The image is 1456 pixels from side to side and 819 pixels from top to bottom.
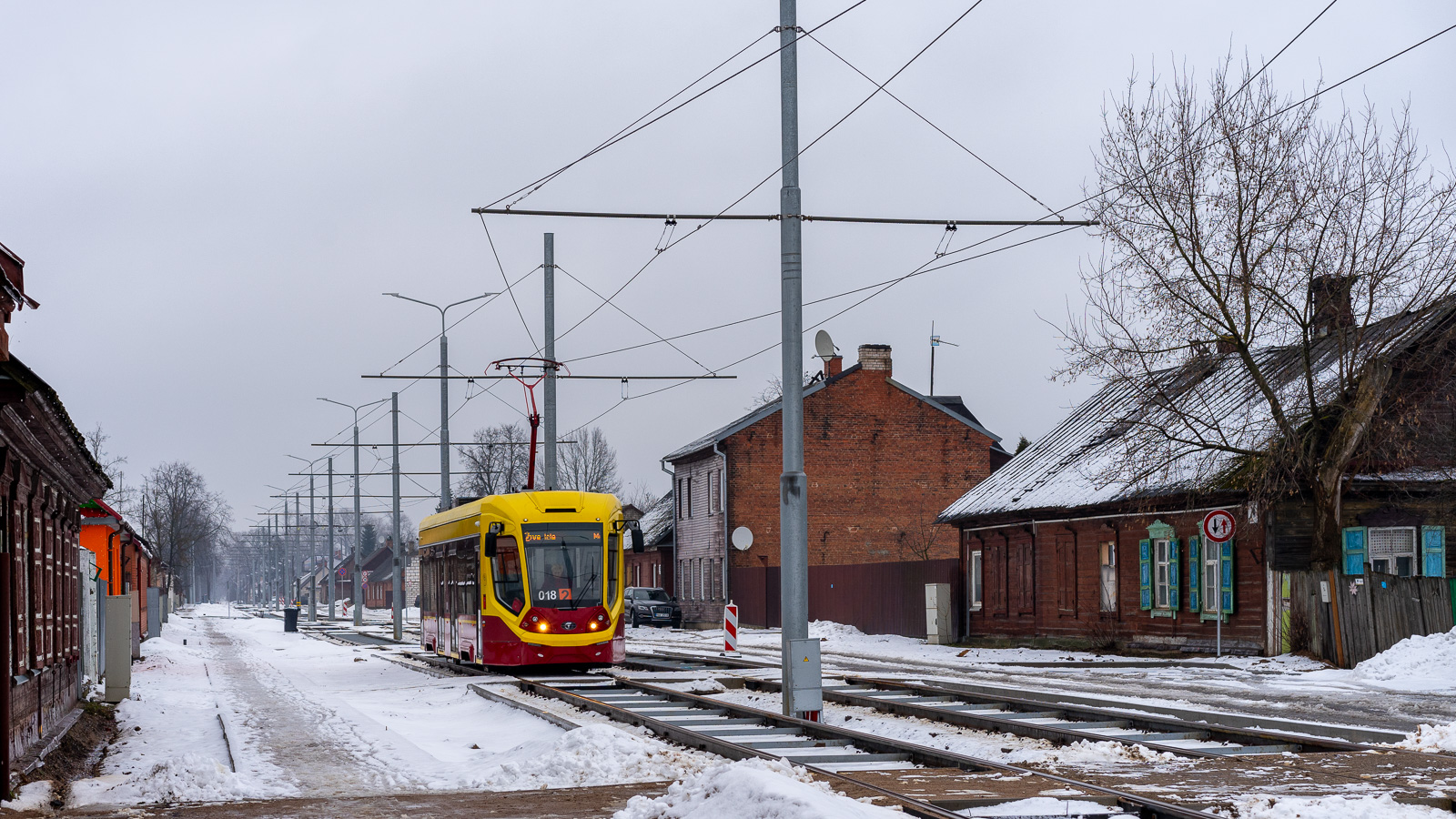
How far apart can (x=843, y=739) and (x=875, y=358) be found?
43368mm

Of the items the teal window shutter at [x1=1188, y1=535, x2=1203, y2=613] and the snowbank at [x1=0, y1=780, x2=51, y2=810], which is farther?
the teal window shutter at [x1=1188, y1=535, x2=1203, y2=613]

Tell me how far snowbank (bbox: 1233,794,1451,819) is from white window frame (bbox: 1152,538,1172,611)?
2182cm

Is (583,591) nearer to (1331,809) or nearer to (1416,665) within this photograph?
(1416,665)

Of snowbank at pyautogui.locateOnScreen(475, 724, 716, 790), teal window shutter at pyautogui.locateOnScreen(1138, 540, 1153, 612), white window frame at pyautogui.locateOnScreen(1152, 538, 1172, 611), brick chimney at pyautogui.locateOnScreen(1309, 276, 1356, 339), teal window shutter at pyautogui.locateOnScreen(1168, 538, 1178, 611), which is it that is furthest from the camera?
teal window shutter at pyautogui.locateOnScreen(1138, 540, 1153, 612)

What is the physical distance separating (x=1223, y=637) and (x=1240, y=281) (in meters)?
6.85

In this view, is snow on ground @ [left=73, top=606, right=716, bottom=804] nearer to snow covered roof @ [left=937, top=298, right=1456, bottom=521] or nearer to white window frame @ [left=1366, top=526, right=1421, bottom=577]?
snow covered roof @ [left=937, top=298, right=1456, bottom=521]

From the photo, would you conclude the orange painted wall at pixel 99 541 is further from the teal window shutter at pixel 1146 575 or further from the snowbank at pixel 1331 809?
the snowbank at pixel 1331 809

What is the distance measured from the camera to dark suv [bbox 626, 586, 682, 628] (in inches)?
2271

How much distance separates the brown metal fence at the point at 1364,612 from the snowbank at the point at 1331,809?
53.8 ft

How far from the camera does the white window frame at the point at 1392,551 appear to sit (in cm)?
2780

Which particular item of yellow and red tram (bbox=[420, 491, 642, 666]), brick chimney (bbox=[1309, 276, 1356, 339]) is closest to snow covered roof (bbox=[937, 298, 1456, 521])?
brick chimney (bbox=[1309, 276, 1356, 339])

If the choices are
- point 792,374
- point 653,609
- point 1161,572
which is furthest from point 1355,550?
point 653,609

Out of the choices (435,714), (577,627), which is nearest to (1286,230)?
(577,627)

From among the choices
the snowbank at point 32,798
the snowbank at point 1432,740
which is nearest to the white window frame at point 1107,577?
the snowbank at point 1432,740
